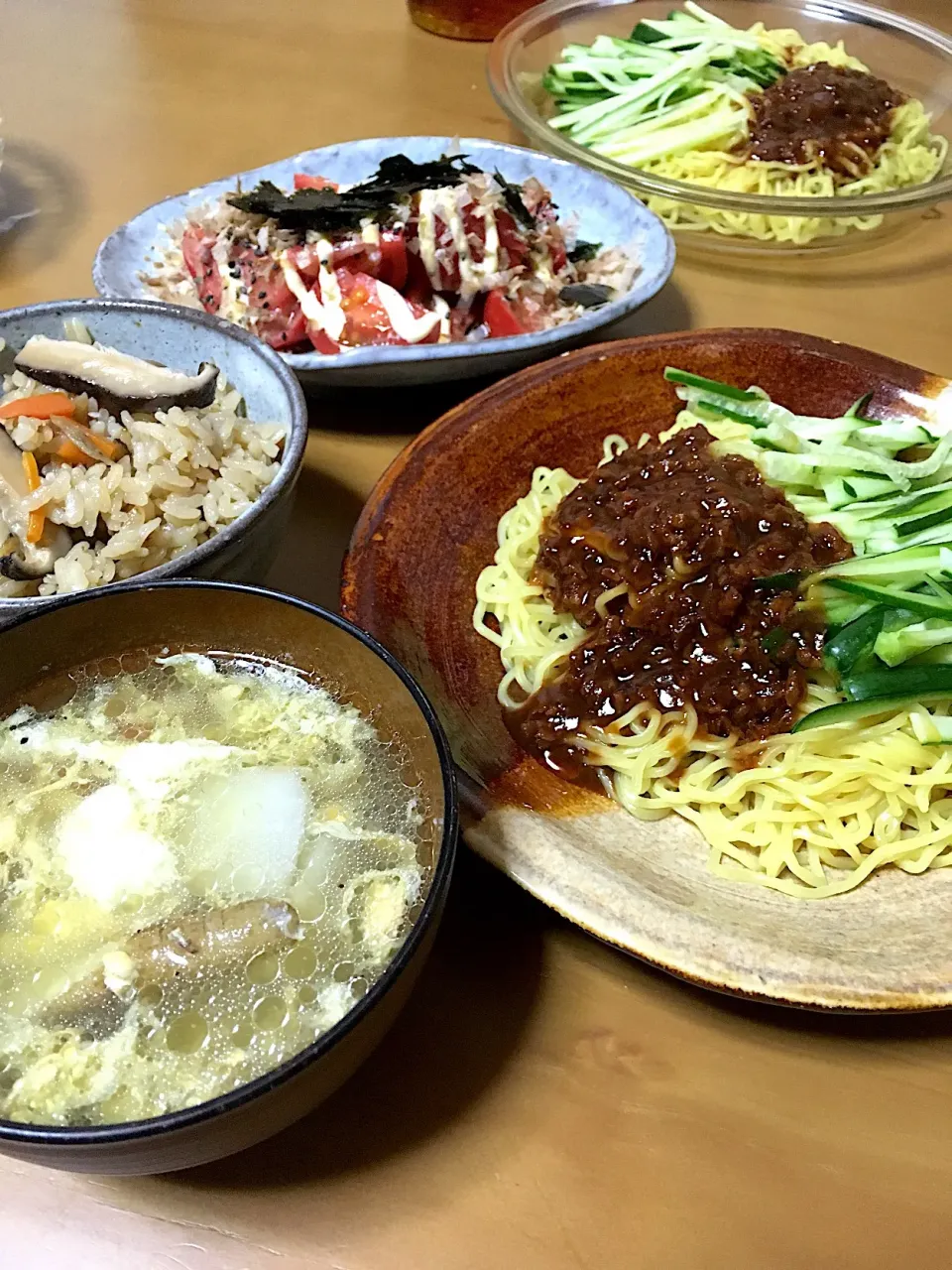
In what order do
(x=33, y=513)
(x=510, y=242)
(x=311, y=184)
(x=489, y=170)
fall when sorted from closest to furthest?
(x=33, y=513)
(x=510, y=242)
(x=311, y=184)
(x=489, y=170)

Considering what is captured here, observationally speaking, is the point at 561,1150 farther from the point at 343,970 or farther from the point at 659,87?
the point at 659,87

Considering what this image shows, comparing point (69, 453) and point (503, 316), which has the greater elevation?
point (503, 316)

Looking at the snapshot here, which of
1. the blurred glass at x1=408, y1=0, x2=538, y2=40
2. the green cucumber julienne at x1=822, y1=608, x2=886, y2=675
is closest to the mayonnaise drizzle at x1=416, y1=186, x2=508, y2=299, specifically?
the green cucumber julienne at x1=822, y1=608, x2=886, y2=675

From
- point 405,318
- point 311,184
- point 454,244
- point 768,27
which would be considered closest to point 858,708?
point 405,318

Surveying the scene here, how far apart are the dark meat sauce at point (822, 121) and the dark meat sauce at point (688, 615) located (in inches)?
77.9

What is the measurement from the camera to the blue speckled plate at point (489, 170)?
203 cm

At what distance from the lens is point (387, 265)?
229cm

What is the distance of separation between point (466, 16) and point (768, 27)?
1.21 metres

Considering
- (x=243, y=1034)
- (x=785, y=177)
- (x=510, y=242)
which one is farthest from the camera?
(x=785, y=177)

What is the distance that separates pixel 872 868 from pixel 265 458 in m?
1.20

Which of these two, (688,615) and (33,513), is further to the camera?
(688,615)

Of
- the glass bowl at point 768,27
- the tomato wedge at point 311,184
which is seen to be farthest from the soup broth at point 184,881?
the glass bowl at point 768,27

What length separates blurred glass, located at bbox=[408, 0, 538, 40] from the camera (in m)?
3.83

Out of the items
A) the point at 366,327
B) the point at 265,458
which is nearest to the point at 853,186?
the point at 366,327
